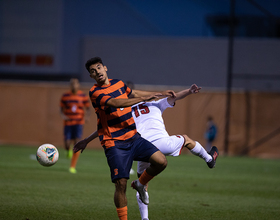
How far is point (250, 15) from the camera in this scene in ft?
75.2

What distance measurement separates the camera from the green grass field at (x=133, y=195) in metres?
6.52

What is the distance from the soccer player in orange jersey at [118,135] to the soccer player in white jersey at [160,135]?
0.64 meters

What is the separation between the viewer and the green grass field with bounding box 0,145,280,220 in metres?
6.52

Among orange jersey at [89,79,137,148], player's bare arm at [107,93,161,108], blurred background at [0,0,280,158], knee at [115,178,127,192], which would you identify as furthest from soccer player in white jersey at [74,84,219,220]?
blurred background at [0,0,280,158]

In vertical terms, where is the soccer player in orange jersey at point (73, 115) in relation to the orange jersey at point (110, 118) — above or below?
above

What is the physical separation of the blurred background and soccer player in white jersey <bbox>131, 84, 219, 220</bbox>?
14007 mm

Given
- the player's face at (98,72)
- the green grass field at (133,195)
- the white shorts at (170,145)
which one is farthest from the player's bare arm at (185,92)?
the green grass field at (133,195)

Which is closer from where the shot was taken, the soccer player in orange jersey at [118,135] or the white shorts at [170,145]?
the soccer player in orange jersey at [118,135]

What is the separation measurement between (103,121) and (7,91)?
17.7 metres

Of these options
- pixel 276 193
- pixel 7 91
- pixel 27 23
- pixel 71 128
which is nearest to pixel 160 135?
pixel 276 193

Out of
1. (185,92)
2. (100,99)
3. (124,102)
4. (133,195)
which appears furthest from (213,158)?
(133,195)

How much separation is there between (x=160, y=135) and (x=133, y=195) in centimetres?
234

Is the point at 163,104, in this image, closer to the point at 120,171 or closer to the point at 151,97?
the point at 151,97

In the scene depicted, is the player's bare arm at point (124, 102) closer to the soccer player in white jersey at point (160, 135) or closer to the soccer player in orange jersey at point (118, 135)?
the soccer player in orange jersey at point (118, 135)
